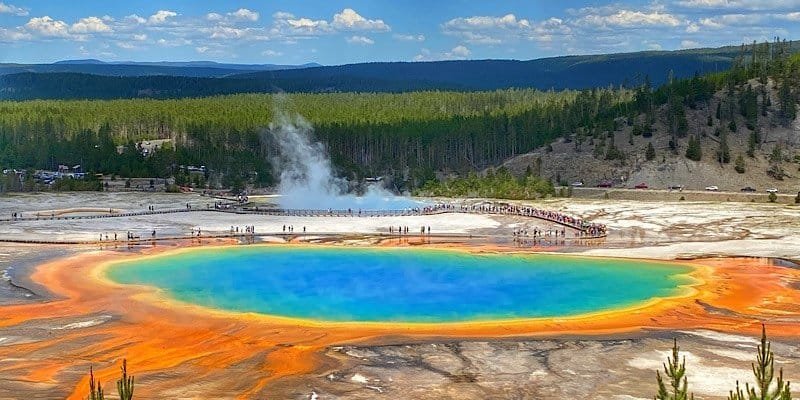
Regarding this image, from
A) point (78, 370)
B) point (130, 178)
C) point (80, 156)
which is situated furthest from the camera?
point (80, 156)

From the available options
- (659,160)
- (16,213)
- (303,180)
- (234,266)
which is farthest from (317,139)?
(234,266)

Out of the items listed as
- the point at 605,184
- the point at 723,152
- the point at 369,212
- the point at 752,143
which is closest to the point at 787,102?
the point at 752,143

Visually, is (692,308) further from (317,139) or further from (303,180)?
(317,139)

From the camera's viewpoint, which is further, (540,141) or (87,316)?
(540,141)

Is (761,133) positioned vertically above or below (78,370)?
above

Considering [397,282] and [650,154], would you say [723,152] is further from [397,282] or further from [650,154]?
[397,282]

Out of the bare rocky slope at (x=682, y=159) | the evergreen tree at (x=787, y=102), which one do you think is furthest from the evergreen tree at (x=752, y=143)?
the evergreen tree at (x=787, y=102)
